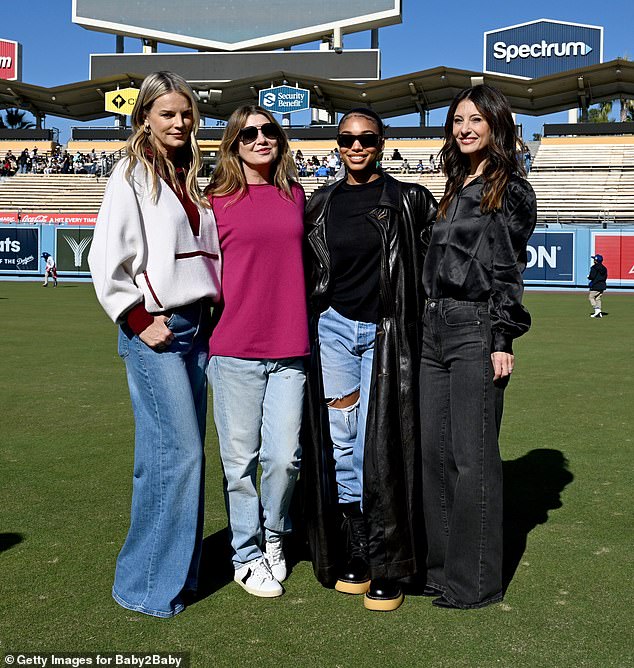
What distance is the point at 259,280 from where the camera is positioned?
144 inches

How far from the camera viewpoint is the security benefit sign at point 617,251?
29906mm

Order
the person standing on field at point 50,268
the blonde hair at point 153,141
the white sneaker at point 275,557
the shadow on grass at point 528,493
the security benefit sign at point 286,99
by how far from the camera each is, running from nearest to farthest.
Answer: the blonde hair at point 153,141, the white sneaker at point 275,557, the shadow on grass at point 528,493, the person standing on field at point 50,268, the security benefit sign at point 286,99

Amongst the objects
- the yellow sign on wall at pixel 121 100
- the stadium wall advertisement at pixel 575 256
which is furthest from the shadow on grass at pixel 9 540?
the yellow sign on wall at pixel 121 100

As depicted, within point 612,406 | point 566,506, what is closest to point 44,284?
point 612,406

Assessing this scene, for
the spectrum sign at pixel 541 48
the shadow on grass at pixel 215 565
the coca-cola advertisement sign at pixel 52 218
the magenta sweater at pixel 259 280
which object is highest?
the spectrum sign at pixel 541 48

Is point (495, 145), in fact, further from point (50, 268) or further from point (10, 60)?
point (10, 60)

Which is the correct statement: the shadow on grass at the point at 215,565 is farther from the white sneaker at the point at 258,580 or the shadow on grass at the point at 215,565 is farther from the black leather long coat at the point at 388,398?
the black leather long coat at the point at 388,398

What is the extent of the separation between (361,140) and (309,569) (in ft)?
6.50

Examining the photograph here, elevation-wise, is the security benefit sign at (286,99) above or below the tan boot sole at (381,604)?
above

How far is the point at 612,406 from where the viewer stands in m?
8.26

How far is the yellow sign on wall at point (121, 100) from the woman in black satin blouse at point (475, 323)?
47.2 metres

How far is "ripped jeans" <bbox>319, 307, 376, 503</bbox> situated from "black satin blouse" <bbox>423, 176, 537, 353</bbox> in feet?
1.38

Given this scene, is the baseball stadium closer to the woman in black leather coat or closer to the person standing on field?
the woman in black leather coat

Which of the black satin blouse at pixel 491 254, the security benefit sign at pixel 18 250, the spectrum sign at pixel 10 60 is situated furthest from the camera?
the spectrum sign at pixel 10 60
